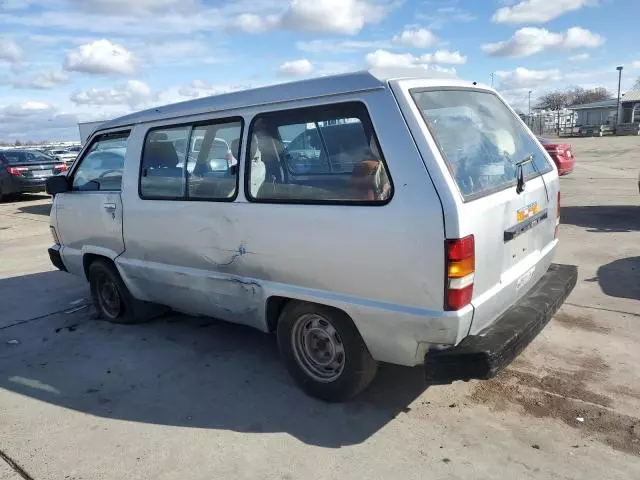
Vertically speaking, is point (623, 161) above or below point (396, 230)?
below

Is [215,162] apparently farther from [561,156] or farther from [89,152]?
[561,156]

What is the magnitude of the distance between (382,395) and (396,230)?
4.40 feet

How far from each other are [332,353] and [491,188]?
143 centimetres

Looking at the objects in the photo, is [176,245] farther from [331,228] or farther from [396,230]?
[396,230]

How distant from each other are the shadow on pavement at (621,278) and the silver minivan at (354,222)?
1711 mm

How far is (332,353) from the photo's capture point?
136 inches

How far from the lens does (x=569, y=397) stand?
11.3 feet

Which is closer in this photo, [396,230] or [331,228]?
[396,230]

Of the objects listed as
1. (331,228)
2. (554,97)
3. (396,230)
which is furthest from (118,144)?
(554,97)

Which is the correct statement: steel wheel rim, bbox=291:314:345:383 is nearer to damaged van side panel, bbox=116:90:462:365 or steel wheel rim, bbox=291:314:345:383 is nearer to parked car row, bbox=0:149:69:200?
damaged van side panel, bbox=116:90:462:365

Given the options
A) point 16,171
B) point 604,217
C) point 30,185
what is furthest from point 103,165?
point 16,171

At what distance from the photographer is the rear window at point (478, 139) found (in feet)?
9.66

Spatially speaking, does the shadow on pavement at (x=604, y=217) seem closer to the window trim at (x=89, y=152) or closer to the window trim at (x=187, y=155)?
the window trim at (x=187, y=155)

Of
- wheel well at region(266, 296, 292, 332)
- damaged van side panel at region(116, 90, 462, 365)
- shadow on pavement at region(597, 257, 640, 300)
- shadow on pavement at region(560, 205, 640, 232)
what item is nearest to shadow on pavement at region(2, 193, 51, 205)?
damaged van side panel at region(116, 90, 462, 365)
